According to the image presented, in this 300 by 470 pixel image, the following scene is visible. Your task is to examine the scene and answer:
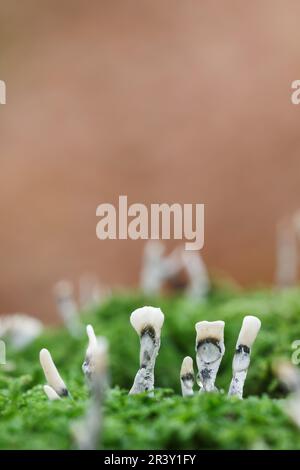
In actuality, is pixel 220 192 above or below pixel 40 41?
below

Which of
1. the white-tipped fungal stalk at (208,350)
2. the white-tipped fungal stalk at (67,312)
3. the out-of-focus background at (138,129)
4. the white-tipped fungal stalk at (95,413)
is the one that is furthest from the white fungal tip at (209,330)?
the out-of-focus background at (138,129)

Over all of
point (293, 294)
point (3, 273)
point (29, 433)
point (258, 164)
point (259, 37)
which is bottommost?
point (29, 433)

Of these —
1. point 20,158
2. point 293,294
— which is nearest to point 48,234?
point 20,158

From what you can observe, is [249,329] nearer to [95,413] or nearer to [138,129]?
[95,413]

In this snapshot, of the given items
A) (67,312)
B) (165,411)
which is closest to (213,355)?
(165,411)

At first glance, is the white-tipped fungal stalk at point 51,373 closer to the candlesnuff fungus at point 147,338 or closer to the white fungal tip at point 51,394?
the white fungal tip at point 51,394

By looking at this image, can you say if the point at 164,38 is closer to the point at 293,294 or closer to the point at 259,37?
the point at 259,37

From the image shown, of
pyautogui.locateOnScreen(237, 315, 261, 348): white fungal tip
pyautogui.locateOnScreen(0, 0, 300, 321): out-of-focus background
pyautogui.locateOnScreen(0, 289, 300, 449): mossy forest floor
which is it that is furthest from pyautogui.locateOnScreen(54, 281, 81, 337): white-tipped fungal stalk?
pyautogui.locateOnScreen(0, 0, 300, 321): out-of-focus background
